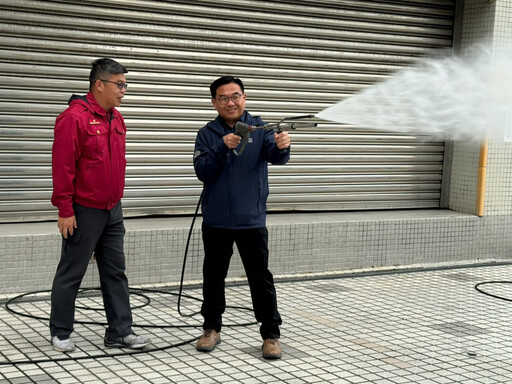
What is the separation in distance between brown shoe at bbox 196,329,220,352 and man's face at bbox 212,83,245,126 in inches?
60.2

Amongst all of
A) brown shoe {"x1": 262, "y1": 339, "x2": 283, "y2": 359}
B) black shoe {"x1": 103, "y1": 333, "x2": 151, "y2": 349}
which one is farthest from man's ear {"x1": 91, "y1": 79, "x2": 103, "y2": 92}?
brown shoe {"x1": 262, "y1": 339, "x2": 283, "y2": 359}

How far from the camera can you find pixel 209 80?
335 inches

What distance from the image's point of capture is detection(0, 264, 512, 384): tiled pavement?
17.5 feet

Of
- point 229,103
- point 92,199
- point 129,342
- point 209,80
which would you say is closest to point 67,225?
point 92,199

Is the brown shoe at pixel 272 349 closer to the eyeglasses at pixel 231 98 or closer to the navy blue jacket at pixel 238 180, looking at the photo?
the navy blue jacket at pixel 238 180

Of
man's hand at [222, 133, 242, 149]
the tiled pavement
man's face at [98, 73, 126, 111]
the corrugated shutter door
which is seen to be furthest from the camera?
the corrugated shutter door

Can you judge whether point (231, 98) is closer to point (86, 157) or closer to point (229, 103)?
point (229, 103)

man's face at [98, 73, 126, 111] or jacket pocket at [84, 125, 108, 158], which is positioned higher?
man's face at [98, 73, 126, 111]

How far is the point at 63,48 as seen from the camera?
7.70 metres

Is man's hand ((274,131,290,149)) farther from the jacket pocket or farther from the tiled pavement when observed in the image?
the tiled pavement

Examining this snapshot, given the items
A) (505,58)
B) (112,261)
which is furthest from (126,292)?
(505,58)

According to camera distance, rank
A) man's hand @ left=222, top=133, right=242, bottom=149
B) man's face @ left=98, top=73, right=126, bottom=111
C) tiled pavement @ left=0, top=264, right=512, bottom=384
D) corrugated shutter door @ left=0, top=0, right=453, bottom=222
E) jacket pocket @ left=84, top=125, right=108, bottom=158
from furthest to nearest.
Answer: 1. corrugated shutter door @ left=0, top=0, right=453, bottom=222
2. man's face @ left=98, top=73, right=126, bottom=111
3. jacket pocket @ left=84, top=125, right=108, bottom=158
4. man's hand @ left=222, top=133, right=242, bottom=149
5. tiled pavement @ left=0, top=264, right=512, bottom=384

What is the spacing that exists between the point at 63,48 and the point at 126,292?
2.91 m

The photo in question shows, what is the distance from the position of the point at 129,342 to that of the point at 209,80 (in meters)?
3.56
